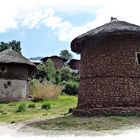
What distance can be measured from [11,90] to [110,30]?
16528 mm

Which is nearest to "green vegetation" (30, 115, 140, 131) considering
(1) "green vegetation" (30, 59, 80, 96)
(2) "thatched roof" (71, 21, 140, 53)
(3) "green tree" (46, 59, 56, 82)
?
(2) "thatched roof" (71, 21, 140, 53)

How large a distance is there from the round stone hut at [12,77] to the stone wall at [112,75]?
575 inches

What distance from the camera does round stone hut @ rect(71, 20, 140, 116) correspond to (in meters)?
17.9

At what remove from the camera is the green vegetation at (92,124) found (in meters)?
14.0

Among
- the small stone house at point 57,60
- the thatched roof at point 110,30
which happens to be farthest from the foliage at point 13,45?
the thatched roof at point 110,30

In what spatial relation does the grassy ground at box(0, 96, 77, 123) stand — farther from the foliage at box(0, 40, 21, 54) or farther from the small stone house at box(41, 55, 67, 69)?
the small stone house at box(41, 55, 67, 69)

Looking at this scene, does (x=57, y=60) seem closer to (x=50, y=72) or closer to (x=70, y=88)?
(x=50, y=72)

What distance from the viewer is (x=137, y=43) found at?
18594 millimetres

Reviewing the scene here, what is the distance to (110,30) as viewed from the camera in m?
18.0

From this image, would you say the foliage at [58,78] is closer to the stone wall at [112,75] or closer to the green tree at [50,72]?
the green tree at [50,72]

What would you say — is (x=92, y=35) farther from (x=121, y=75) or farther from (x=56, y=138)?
(x=56, y=138)

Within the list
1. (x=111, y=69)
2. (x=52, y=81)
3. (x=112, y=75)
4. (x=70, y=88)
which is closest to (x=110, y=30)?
(x=111, y=69)

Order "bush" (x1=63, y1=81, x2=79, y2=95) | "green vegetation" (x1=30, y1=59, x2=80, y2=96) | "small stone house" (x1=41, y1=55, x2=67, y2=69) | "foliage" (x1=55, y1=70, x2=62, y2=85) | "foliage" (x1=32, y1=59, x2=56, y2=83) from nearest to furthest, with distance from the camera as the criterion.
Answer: "green vegetation" (x1=30, y1=59, x2=80, y2=96) → "bush" (x1=63, y1=81, x2=79, y2=95) → "foliage" (x1=55, y1=70, x2=62, y2=85) → "foliage" (x1=32, y1=59, x2=56, y2=83) → "small stone house" (x1=41, y1=55, x2=67, y2=69)

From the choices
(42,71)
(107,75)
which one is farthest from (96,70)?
(42,71)
